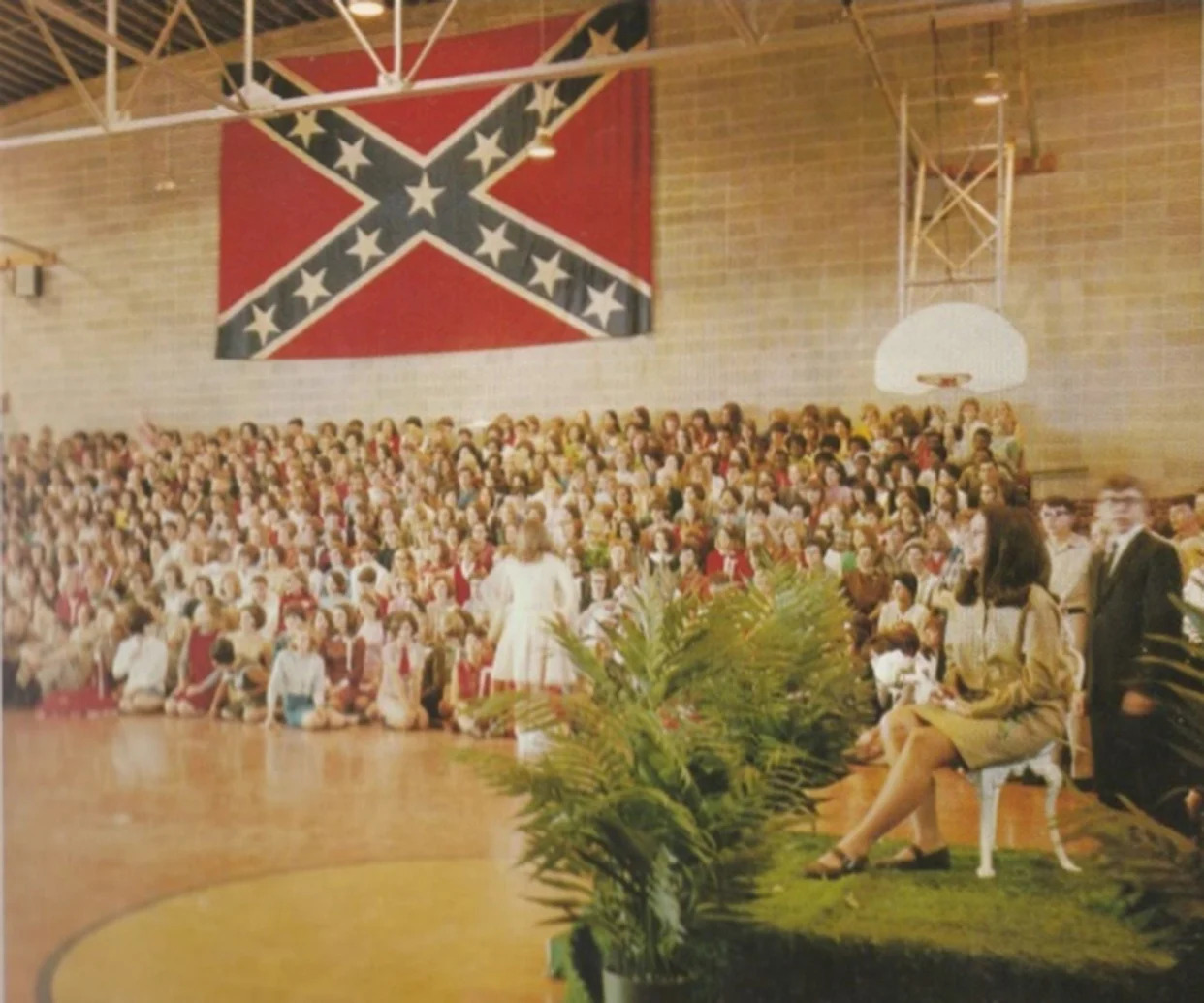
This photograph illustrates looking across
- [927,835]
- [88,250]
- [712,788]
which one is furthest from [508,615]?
[88,250]

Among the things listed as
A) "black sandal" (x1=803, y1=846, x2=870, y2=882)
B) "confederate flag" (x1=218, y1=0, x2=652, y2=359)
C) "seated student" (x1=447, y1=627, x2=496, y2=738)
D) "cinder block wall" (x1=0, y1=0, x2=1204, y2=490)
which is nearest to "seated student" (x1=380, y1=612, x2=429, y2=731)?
"seated student" (x1=447, y1=627, x2=496, y2=738)

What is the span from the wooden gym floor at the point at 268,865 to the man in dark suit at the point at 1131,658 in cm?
30

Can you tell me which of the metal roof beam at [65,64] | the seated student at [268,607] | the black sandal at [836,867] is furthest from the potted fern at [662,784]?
the metal roof beam at [65,64]

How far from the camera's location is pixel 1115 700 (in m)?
4.56

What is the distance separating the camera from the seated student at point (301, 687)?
5.44 metres

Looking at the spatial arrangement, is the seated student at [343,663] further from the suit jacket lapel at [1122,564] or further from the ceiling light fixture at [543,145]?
the suit jacket lapel at [1122,564]

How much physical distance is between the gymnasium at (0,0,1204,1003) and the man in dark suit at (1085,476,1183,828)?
0.07 meters

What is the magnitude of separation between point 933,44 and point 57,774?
4439 millimetres

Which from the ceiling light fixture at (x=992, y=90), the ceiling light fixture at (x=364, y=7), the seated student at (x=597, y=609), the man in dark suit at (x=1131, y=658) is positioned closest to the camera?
the man in dark suit at (x=1131, y=658)

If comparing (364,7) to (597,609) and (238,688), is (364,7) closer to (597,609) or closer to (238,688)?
(597,609)

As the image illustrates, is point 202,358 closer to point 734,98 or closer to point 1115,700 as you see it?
point 734,98

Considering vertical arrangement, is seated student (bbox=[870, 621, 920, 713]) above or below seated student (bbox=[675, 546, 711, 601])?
below

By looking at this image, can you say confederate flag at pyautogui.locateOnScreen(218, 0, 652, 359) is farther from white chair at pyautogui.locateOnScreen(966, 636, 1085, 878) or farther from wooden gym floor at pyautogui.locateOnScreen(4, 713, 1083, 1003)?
white chair at pyautogui.locateOnScreen(966, 636, 1085, 878)

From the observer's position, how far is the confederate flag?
17.1 feet
